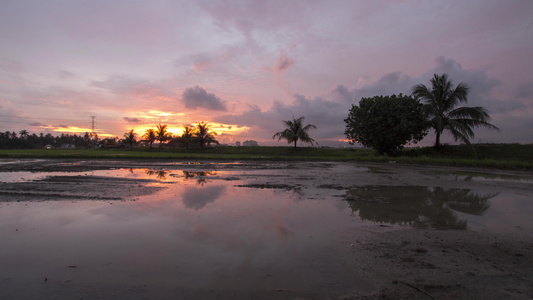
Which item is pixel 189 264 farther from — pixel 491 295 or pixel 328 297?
pixel 491 295

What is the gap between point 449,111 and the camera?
26.7m

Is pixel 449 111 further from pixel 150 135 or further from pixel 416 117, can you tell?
pixel 150 135

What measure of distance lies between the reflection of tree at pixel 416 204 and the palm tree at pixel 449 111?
61.4ft

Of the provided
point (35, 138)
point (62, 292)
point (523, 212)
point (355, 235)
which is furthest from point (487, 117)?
point (35, 138)

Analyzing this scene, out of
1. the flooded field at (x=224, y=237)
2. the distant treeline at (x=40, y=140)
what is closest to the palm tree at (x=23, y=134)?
the distant treeline at (x=40, y=140)

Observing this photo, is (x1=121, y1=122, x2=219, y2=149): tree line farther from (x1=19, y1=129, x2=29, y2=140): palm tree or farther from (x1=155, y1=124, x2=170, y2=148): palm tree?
(x1=19, y1=129, x2=29, y2=140): palm tree

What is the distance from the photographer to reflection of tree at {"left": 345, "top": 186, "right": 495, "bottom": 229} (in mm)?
6062

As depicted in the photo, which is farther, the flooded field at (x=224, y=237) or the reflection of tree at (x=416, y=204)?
the reflection of tree at (x=416, y=204)

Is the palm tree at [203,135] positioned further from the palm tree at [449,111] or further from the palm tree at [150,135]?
the palm tree at [449,111]

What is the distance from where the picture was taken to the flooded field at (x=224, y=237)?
325cm

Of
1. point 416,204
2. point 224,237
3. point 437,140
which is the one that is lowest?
point 224,237

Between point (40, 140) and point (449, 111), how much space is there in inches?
4089

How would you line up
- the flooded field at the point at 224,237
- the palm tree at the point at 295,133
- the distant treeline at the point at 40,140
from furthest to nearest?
1. the distant treeline at the point at 40,140
2. the palm tree at the point at 295,133
3. the flooded field at the point at 224,237

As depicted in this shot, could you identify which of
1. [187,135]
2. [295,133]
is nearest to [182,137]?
[187,135]
